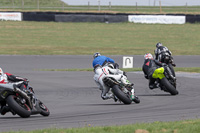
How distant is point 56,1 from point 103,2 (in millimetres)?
17706

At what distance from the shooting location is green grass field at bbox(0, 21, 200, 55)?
112ft

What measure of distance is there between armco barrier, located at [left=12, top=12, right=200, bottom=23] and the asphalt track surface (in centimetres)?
2073

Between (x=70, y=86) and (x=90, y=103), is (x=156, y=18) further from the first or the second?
Answer: (x=90, y=103)

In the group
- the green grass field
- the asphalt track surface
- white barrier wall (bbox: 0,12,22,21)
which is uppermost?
white barrier wall (bbox: 0,12,22,21)

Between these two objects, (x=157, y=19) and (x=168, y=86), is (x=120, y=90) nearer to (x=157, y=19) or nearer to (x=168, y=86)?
(x=168, y=86)

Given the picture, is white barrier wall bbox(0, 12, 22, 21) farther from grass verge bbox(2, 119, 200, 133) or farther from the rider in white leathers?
grass verge bbox(2, 119, 200, 133)

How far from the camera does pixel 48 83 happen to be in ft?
58.6

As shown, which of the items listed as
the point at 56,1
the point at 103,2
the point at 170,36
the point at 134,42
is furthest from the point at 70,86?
the point at 56,1

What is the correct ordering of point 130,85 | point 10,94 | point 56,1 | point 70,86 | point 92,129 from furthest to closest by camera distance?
point 56,1, point 70,86, point 130,85, point 10,94, point 92,129

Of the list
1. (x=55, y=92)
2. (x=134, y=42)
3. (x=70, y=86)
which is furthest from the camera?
(x=134, y=42)

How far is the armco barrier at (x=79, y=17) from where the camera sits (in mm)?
43875

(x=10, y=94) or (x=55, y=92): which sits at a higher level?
(x=10, y=94)

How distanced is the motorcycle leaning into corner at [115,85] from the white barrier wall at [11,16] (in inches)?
1293

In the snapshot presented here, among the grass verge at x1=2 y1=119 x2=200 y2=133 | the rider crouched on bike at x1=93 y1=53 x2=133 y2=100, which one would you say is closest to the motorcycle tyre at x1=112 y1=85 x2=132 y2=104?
the rider crouched on bike at x1=93 y1=53 x2=133 y2=100
